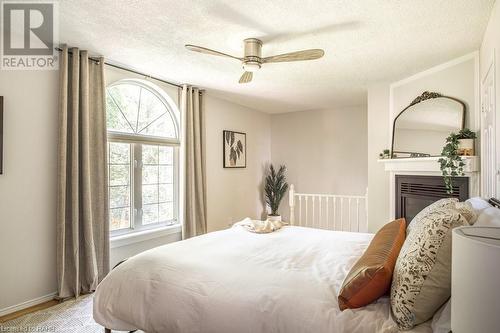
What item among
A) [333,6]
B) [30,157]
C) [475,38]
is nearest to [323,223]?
[475,38]

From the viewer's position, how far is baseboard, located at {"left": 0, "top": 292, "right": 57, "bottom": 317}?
2.39m

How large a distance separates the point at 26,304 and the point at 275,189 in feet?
13.2

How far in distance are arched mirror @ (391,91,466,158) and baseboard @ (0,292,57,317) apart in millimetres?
4076

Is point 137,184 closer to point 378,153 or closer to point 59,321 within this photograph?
point 59,321

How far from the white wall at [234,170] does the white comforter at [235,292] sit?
236 cm

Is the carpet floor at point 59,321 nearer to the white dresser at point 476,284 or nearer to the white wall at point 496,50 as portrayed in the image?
the white dresser at point 476,284

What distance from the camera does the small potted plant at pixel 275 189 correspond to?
18.4 feet

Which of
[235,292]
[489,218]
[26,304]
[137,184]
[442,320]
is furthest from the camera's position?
[137,184]

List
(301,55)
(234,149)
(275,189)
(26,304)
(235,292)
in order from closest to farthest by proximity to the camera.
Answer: (235,292) < (301,55) < (26,304) < (234,149) < (275,189)

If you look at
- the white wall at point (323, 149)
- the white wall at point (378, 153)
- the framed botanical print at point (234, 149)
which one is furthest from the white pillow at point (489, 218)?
the white wall at point (323, 149)

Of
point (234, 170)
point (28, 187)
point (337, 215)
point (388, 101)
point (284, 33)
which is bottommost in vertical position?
point (337, 215)

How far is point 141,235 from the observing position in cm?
343

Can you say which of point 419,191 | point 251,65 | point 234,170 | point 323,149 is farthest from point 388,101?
point 234,170

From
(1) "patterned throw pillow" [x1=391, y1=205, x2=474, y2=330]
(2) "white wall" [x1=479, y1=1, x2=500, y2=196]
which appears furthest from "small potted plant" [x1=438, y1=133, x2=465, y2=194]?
(1) "patterned throw pillow" [x1=391, y1=205, x2=474, y2=330]
